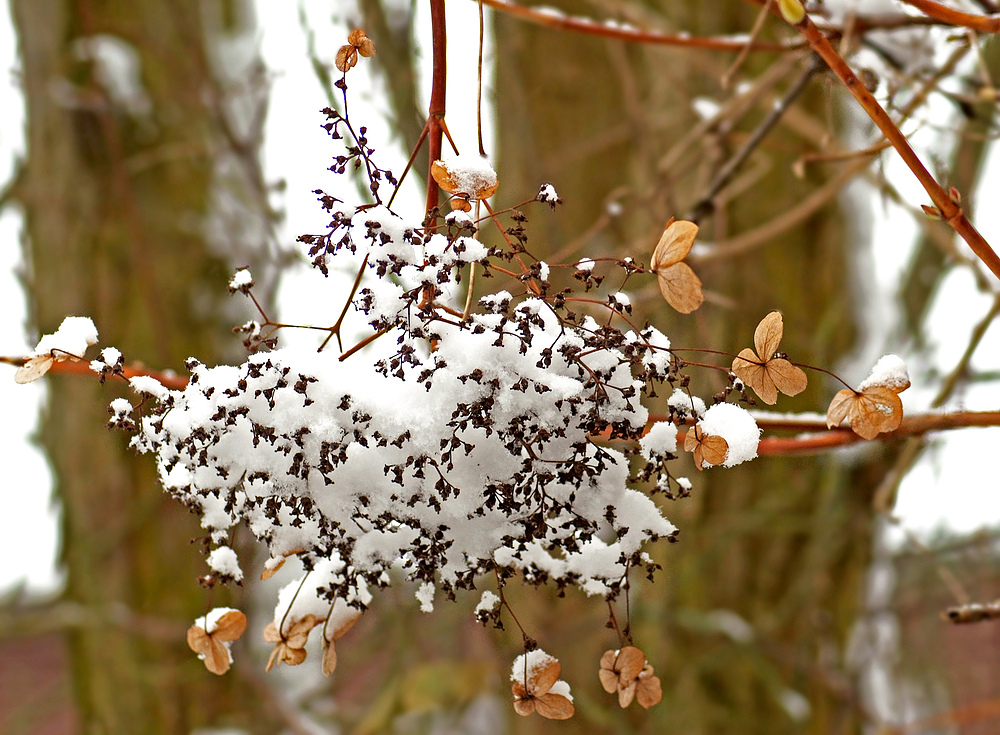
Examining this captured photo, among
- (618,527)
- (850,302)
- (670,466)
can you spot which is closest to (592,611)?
(670,466)

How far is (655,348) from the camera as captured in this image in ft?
1.49

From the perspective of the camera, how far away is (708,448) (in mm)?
454

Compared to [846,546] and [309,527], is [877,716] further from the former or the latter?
[309,527]

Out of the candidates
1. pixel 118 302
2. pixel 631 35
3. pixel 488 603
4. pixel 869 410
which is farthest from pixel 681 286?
pixel 118 302

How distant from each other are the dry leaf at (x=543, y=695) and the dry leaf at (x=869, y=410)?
0.23 meters

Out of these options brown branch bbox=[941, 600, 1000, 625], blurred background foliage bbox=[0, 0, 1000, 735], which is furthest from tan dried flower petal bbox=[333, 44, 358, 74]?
blurred background foliage bbox=[0, 0, 1000, 735]

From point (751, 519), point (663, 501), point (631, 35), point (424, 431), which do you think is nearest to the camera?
point (424, 431)

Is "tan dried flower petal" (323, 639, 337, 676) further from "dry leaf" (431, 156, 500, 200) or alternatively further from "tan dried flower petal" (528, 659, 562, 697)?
"dry leaf" (431, 156, 500, 200)

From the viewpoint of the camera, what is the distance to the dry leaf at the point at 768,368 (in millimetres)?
460

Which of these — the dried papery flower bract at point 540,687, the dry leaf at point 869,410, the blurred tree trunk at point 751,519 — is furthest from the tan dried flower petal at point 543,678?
the blurred tree trunk at point 751,519

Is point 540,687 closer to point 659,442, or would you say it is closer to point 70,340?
point 659,442

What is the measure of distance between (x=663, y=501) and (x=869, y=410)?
1.73 meters

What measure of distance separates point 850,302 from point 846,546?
63cm

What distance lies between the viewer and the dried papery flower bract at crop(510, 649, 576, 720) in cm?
52
